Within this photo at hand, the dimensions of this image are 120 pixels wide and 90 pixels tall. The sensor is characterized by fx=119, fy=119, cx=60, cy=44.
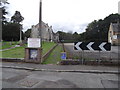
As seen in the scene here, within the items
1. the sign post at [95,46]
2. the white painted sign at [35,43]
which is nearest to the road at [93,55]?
the sign post at [95,46]

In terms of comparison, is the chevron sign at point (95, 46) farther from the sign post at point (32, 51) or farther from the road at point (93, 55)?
the sign post at point (32, 51)

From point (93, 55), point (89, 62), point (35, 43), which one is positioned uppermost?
point (35, 43)

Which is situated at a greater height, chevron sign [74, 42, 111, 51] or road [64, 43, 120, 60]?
chevron sign [74, 42, 111, 51]

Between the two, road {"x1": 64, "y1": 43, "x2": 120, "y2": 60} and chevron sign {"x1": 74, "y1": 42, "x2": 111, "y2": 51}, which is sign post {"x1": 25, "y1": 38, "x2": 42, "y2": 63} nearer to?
road {"x1": 64, "y1": 43, "x2": 120, "y2": 60}

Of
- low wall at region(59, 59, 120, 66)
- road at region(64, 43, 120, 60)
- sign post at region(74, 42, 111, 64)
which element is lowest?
low wall at region(59, 59, 120, 66)

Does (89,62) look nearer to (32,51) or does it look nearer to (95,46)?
(95,46)

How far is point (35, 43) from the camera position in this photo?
33.1 feet

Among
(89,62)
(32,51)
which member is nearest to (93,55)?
(89,62)

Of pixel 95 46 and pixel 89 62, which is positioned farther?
pixel 95 46

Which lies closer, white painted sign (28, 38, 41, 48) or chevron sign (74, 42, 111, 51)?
chevron sign (74, 42, 111, 51)

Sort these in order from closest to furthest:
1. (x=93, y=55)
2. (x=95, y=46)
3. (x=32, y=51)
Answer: (x=95, y=46) → (x=32, y=51) → (x=93, y=55)

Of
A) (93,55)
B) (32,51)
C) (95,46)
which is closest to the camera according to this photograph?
(95,46)

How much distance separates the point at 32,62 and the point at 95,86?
6.19 meters

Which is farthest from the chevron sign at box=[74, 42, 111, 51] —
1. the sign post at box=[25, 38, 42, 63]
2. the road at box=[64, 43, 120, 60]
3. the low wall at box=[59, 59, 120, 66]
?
the sign post at box=[25, 38, 42, 63]
